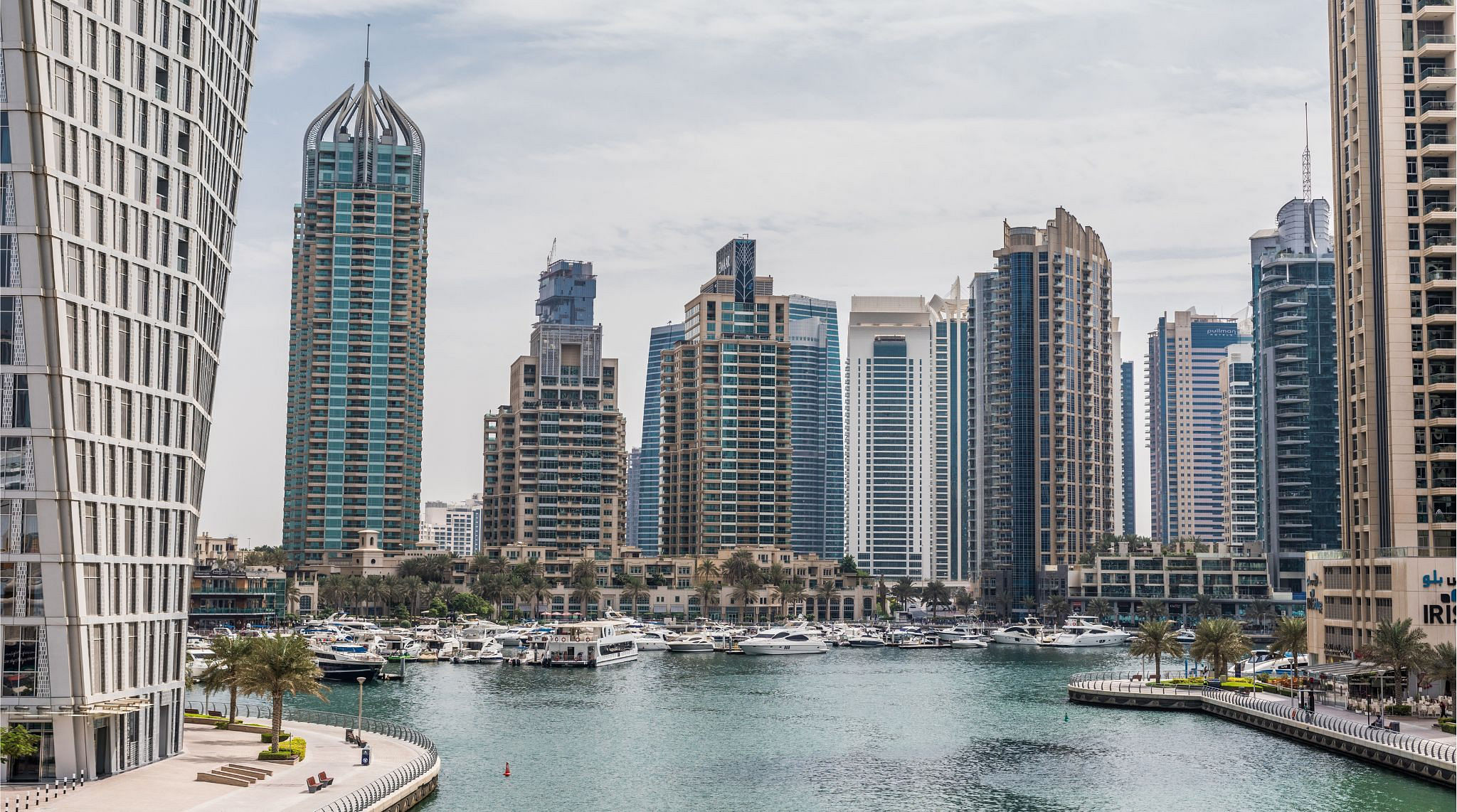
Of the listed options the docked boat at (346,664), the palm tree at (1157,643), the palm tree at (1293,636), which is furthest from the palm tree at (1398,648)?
the docked boat at (346,664)

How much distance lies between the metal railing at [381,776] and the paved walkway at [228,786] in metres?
0.78

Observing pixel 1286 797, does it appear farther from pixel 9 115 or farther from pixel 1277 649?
pixel 9 115

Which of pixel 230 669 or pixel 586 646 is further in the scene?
pixel 586 646

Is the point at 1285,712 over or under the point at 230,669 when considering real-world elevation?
under

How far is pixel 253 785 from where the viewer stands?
71750 mm

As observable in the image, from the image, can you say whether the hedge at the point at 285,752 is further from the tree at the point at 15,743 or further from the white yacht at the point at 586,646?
the white yacht at the point at 586,646

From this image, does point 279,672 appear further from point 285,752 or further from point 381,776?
point 381,776

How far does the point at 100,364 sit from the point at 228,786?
70.7 feet

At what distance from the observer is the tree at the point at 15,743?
67.6 meters

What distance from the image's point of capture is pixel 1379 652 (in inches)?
4117

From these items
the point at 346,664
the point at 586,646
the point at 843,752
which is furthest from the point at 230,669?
the point at 586,646

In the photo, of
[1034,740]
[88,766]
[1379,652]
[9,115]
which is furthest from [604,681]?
[9,115]

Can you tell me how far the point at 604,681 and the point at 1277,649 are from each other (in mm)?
70587

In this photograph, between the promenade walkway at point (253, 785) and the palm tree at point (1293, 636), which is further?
the palm tree at point (1293, 636)
